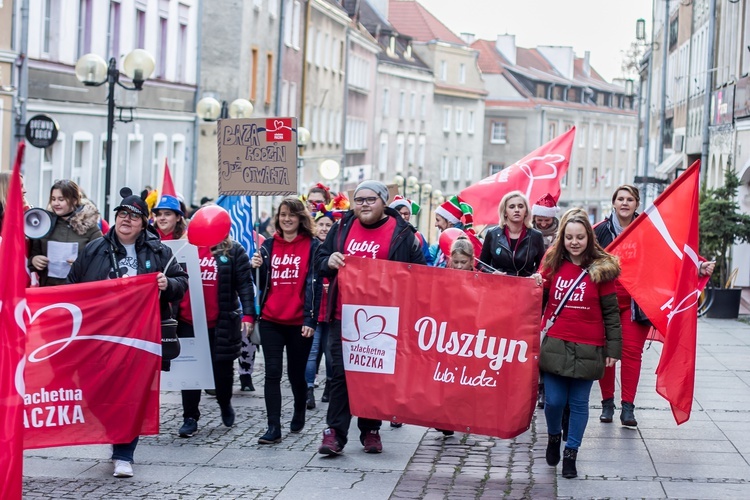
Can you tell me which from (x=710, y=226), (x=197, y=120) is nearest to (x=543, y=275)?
(x=710, y=226)

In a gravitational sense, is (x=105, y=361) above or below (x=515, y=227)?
below

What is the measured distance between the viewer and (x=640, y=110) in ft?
226

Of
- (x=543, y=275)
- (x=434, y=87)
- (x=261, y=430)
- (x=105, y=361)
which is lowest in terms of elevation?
(x=261, y=430)

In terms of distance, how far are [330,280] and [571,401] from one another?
1.92m

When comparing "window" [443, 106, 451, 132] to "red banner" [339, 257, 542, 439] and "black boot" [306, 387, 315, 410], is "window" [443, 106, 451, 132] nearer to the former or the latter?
"black boot" [306, 387, 315, 410]

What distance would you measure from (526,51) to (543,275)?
105402 millimetres

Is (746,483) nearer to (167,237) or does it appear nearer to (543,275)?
(543,275)

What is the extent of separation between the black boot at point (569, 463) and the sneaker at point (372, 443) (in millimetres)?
1470

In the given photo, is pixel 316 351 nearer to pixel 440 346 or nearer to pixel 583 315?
pixel 440 346

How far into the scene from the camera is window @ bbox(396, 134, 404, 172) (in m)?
79.8

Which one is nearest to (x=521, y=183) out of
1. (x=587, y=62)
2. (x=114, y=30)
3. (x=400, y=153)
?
(x=114, y=30)

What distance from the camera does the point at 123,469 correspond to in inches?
346

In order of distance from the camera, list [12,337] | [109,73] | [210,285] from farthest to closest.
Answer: [109,73], [210,285], [12,337]

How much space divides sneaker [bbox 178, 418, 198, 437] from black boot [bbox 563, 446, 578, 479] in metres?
2.94
